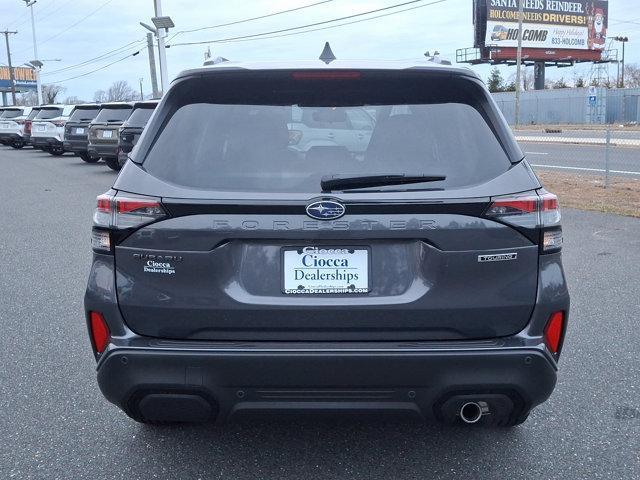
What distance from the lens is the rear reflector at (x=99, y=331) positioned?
294 cm

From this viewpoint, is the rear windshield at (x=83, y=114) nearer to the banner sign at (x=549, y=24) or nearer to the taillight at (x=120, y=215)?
the taillight at (x=120, y=215)

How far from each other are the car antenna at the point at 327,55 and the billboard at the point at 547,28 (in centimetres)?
6378

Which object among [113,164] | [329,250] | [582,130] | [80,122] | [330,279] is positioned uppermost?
[80,122]

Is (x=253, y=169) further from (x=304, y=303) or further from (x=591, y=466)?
(x=591, y=466)

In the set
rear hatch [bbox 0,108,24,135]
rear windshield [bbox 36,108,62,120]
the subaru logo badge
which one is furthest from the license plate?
rear hatch [bbox 0,108,24,135]

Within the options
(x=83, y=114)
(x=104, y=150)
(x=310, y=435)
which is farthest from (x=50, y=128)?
(x=310, y=435)

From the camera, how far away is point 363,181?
2801 mm

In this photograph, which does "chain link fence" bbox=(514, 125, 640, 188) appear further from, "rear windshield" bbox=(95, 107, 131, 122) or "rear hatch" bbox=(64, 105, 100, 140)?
"rear hatch" bbox=(64, 105, 100, 140)

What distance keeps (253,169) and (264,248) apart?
35cm

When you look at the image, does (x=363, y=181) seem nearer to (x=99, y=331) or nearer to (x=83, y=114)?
(x=99, y=331)

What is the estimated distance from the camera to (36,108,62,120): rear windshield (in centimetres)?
2789

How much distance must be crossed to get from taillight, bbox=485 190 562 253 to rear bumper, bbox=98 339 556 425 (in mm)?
461

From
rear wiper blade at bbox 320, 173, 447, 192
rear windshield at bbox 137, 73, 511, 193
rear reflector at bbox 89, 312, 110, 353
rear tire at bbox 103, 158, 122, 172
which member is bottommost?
rear tire at bbox 103, 158, 122, 172

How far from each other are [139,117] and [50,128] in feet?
40.2
